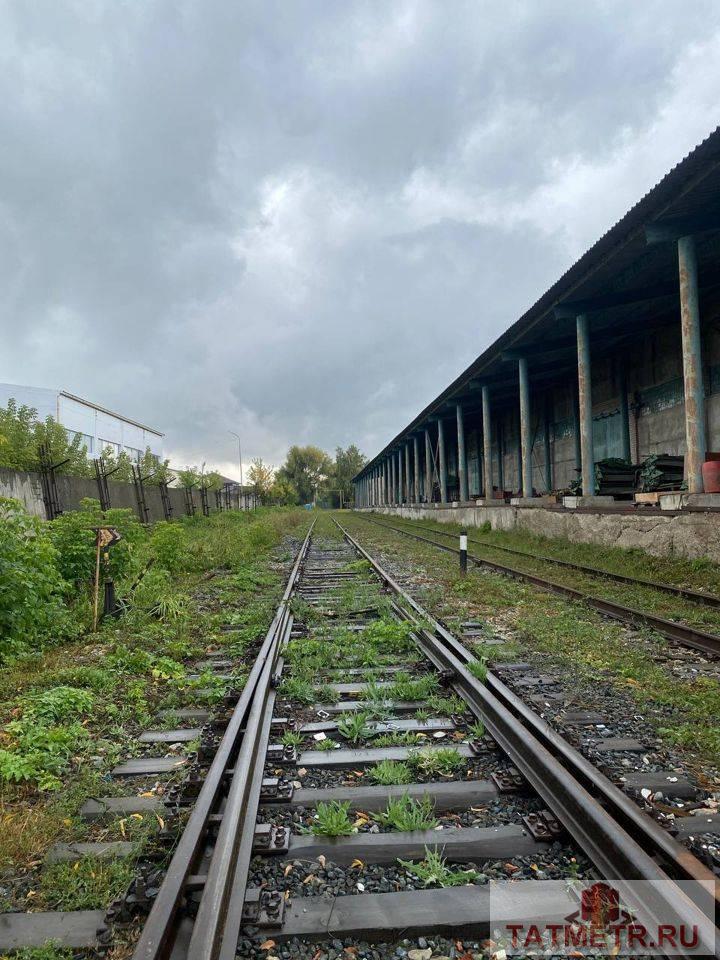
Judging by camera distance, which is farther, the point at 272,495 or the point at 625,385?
the point at 272,495

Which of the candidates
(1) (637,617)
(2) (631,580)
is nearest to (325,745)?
(1) (637,617)

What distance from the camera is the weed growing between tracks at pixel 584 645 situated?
3.89 metres

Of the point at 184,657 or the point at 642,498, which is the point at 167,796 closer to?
the point at 184,657

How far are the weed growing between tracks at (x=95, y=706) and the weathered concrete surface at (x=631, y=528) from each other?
7.02 meters

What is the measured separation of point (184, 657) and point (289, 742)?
260 cm

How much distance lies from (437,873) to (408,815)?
404mm

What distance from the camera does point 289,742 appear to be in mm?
3553

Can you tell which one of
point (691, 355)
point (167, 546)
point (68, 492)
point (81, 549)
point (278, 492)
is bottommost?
point (167, 546)

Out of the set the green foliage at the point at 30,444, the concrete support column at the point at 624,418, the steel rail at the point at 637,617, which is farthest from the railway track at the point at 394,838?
the concrete support column at the point at 624,418

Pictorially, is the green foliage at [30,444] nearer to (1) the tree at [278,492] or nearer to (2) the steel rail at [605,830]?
(2) the steel rail at [605,830]

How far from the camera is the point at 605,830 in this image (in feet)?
7.61

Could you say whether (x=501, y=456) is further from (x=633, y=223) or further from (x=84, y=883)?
(x=84, y=883)

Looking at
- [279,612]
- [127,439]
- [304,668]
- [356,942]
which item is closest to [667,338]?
[279,612]

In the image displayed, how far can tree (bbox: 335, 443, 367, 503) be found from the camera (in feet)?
395
